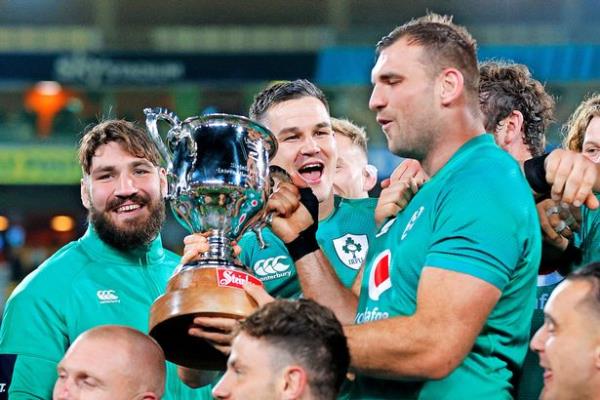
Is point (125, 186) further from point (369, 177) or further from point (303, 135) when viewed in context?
point (369, 177)

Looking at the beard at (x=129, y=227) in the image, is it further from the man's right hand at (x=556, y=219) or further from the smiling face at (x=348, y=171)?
the man's right hand at (x=556, y=219)

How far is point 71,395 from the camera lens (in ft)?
8.87

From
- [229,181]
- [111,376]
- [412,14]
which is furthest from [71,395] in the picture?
[412,14]

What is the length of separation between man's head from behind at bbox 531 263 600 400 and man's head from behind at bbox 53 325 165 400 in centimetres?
89

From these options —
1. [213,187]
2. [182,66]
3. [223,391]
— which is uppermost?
[182,66]

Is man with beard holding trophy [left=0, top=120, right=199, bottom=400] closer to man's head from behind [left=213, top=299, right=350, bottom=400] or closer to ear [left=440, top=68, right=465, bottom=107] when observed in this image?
man's head from behind [left=213, top=299, right=350, bottom=400]

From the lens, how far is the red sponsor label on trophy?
8.22 ft

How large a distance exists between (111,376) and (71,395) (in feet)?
0.33

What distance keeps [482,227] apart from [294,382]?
482 millimetres

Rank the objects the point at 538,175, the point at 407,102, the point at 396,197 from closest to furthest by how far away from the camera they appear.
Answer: the point at 407,102 → the point at 538,175 → the point at 396,197

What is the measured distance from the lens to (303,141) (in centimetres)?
351

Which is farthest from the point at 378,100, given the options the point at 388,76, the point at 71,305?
the point at 71,305

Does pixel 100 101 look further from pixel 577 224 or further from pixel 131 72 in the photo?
pixel 577 224

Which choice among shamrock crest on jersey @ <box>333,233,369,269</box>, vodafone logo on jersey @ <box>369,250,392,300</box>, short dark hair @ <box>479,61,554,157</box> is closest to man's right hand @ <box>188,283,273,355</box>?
vodafone logo on jersey @ <box>369,250,392,300</box>
